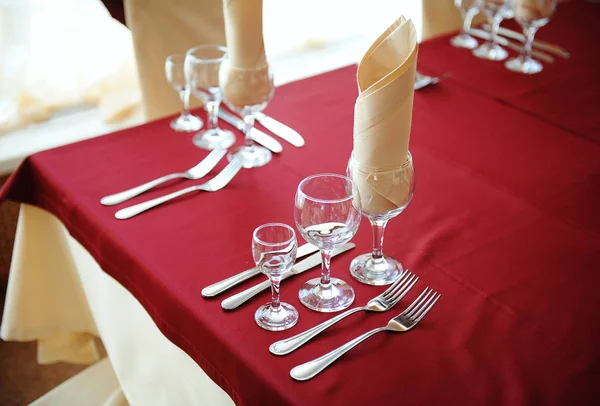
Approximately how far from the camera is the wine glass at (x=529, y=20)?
1.54 meters

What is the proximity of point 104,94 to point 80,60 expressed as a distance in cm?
15

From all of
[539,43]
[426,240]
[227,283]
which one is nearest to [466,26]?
[539,43]

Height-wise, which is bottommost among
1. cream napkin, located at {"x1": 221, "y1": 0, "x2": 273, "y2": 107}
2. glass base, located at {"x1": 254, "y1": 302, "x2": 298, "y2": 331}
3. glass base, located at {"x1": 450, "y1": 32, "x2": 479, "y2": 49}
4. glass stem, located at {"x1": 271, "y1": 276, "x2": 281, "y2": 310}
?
glass base, located at {"x1": 450, "y1": 32, "x2": 479, "y2": 49}

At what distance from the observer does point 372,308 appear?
2.88ft

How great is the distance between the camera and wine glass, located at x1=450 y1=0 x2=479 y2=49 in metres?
1.65

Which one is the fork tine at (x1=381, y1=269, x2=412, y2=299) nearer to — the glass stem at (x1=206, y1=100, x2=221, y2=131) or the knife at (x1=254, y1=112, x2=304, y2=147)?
the knife at (x1=254, y1=112, x2=304, y2=147)

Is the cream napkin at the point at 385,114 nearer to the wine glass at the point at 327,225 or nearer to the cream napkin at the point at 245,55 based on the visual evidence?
the wine glass at the point at 327,225

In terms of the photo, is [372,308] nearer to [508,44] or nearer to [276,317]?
[276,317]

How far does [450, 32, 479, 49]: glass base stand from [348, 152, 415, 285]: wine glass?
0.89 m

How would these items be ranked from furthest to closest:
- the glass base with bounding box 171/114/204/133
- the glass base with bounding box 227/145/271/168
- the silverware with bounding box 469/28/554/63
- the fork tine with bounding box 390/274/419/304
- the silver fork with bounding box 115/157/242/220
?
the silverware with bounding box 469/28/554/63 < the glass base with bounding box 171/114/204/133 < the glass base with bounding box 227/145/271/168 < the silver fork with bounding box 115/157/242/220 < the fork tine with bounding box 390/274/419/304

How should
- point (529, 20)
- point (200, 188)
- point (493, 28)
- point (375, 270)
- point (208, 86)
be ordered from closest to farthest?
point (375, 270), point (200, 188), point (208, 86), point (529, 20), point (493, 28)

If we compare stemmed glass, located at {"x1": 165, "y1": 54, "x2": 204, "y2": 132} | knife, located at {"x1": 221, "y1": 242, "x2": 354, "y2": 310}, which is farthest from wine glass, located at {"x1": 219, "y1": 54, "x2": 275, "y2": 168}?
knife, located at {"x1": 221, "y1": 242, "x2": 354, "y2": 310}

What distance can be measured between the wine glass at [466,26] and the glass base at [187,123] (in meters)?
0.72

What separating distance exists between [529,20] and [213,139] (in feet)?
2.59
